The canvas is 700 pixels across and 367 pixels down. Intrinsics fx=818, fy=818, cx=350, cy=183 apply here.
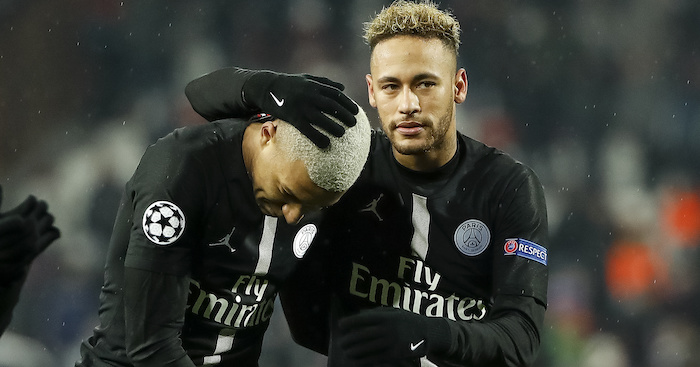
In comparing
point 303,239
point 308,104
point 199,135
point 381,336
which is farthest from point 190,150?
point 381,336

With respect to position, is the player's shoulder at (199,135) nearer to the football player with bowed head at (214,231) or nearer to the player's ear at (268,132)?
the football player with bowed head at (214,231)

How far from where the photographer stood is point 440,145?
255 centimetres

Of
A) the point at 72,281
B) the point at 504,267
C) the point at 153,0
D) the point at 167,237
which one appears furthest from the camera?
the point at 153,0

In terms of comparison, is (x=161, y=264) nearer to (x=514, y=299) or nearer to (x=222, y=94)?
(x=222, y=94)

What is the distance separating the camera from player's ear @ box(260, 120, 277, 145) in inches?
78.8

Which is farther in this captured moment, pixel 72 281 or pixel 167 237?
pixel 72 281

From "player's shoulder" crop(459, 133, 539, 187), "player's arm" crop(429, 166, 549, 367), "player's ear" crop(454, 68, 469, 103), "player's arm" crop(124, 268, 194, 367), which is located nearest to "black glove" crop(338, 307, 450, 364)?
"player's arm" crop(429, 166, 549, 367)

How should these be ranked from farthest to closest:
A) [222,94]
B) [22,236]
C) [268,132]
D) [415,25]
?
[415,25] → [222,94] → [268,132] → [22,236]

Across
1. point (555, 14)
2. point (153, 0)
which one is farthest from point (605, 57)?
point (153, 0)

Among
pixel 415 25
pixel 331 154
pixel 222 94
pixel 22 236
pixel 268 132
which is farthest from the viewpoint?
pixel 415 25

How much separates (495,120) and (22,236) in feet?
12.9

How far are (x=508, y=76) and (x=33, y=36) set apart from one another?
292cm

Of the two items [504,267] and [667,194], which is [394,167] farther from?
[667,194]

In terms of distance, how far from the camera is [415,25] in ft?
8.21
